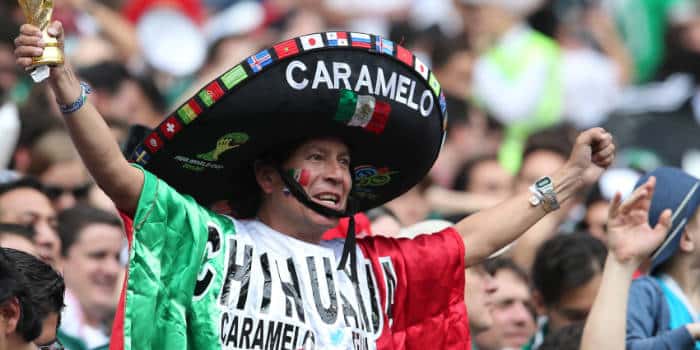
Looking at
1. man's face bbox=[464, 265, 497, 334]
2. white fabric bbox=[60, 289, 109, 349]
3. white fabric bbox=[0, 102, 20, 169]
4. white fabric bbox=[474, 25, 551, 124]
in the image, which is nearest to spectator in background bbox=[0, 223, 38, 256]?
white fabric bbox=[60, 289, 109, 349]

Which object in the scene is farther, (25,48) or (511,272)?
(511,272)

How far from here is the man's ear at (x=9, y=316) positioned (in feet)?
12.8

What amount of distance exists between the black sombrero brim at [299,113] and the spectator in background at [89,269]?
204 cm

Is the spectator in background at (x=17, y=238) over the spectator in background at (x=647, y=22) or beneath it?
beneath

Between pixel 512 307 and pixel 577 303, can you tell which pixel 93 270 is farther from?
pixel 577 303

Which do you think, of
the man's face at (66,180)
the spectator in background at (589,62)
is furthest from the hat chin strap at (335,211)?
the spectator in background at (589,62)

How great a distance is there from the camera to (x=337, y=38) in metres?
4.51

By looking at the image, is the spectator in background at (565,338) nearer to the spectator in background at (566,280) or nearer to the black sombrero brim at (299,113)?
the spectator in background at (566,280)

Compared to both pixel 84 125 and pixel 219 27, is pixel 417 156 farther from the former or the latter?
pixel 219 27

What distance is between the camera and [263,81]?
4.41 m

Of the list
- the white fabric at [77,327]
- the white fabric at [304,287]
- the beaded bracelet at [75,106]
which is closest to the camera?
the beaded bracelet at [75,106]

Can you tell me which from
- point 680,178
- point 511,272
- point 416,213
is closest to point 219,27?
point 416,213

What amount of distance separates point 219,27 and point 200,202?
6284 millimetres

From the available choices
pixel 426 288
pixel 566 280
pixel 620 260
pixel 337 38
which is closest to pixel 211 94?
pixel 337 38
